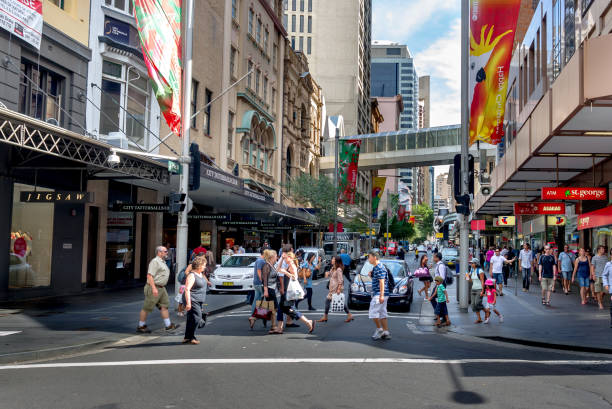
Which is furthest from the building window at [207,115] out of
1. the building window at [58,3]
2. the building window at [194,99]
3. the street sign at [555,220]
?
the street sign at [555,220]

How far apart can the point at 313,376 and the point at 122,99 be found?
17.0 metres

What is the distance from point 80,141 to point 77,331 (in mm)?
4973

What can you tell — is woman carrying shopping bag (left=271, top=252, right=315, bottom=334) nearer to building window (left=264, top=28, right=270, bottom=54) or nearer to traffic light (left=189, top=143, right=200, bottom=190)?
traffic light (left=189, top=143, right=200, bottom=190)

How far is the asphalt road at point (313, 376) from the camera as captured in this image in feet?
22.3

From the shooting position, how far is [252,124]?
38.8 metres

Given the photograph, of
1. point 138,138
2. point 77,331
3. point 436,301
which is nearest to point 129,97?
point 138,138

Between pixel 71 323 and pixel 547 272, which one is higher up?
pixel 547 272

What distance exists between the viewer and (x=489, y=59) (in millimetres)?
16500

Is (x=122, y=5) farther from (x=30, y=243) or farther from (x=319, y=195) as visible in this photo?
(x=319, y=195)

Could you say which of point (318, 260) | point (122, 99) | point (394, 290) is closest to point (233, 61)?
point (318, 260)

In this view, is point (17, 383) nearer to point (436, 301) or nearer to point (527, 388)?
point (527, 388)

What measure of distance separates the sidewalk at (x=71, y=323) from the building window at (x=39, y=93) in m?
5.62

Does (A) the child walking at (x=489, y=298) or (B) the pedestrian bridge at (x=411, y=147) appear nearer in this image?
(A) the child walking at (x=489, y=298)

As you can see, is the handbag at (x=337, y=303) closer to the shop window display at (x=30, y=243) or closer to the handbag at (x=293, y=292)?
the handbag at (x=293, y=292)
